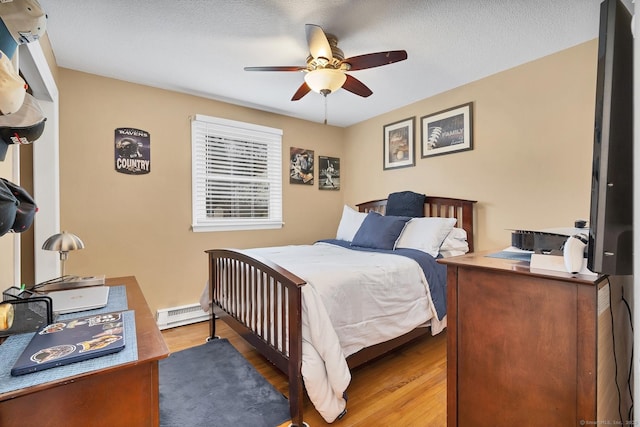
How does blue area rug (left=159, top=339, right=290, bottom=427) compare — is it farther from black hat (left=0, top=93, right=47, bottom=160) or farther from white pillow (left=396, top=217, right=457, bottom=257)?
white pillow (left=396, top=217, right=457, bottom=257)

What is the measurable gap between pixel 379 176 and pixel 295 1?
2497 millimetres

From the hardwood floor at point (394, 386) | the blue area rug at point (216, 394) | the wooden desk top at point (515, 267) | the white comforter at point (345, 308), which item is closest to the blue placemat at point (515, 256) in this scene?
the wooden desk top at point (515, 267)

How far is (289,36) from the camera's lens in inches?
83.4

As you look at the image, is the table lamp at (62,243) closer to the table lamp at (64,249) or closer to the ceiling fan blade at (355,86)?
the table lamp at (64,249)

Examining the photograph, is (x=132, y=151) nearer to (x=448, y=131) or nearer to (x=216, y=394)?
(x=216, y=394)

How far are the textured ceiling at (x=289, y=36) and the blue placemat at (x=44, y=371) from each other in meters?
1.86

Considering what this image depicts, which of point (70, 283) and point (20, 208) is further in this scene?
point (70, 283)

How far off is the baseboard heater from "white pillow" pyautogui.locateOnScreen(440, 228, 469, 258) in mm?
2532

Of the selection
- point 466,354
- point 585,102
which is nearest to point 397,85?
point 585,102

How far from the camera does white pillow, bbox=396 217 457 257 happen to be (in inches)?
106

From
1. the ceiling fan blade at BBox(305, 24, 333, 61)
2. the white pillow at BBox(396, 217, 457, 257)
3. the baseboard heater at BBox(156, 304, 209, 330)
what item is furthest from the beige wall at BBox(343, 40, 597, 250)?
the baseboard heater at BBox(156, 304, 209, 330)

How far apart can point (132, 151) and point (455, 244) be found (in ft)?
10.6

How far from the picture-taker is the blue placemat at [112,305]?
1.17m

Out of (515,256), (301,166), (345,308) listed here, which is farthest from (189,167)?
(515,256)
